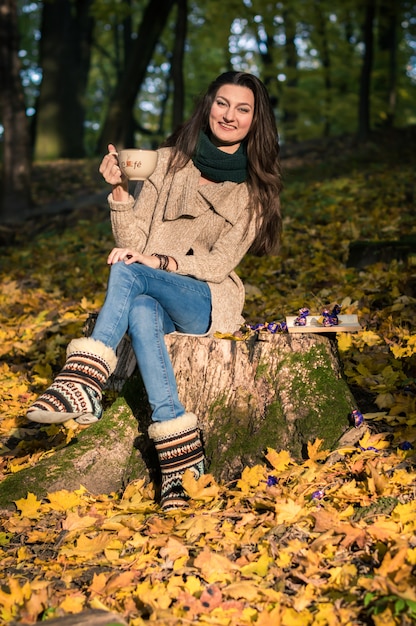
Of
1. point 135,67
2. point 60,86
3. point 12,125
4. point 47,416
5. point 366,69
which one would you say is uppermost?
point 60,86

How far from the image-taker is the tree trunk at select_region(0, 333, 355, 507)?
3420 millimetres

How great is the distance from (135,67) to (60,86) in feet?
13.3

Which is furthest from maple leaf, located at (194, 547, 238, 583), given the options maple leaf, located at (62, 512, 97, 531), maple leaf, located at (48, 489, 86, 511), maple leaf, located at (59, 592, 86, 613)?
maple leaf, located at (48, 489, 86, 511)

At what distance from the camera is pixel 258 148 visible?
393 cm

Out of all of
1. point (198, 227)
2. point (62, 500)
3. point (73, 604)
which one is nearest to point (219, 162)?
point (198, 227)

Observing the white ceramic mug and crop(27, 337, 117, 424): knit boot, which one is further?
the white ceramic mug

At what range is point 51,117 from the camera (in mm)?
18094

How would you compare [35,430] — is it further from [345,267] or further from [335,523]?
[345,267]

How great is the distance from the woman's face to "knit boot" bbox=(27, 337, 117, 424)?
56.6 inches

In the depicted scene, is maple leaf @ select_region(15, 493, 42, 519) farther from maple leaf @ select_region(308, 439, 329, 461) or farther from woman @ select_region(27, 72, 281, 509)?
maple leaf @ select_region(308, 439, 329, 461)

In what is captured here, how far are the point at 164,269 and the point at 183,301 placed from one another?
0.20 meters

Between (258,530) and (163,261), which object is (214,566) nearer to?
(258,530)

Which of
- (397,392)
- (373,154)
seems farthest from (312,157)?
(397,392)

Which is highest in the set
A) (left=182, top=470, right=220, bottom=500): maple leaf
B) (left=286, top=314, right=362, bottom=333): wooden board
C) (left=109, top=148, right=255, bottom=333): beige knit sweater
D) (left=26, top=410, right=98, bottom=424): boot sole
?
(left=109, top=148, right=255, bottom=333): beige knit sweater
